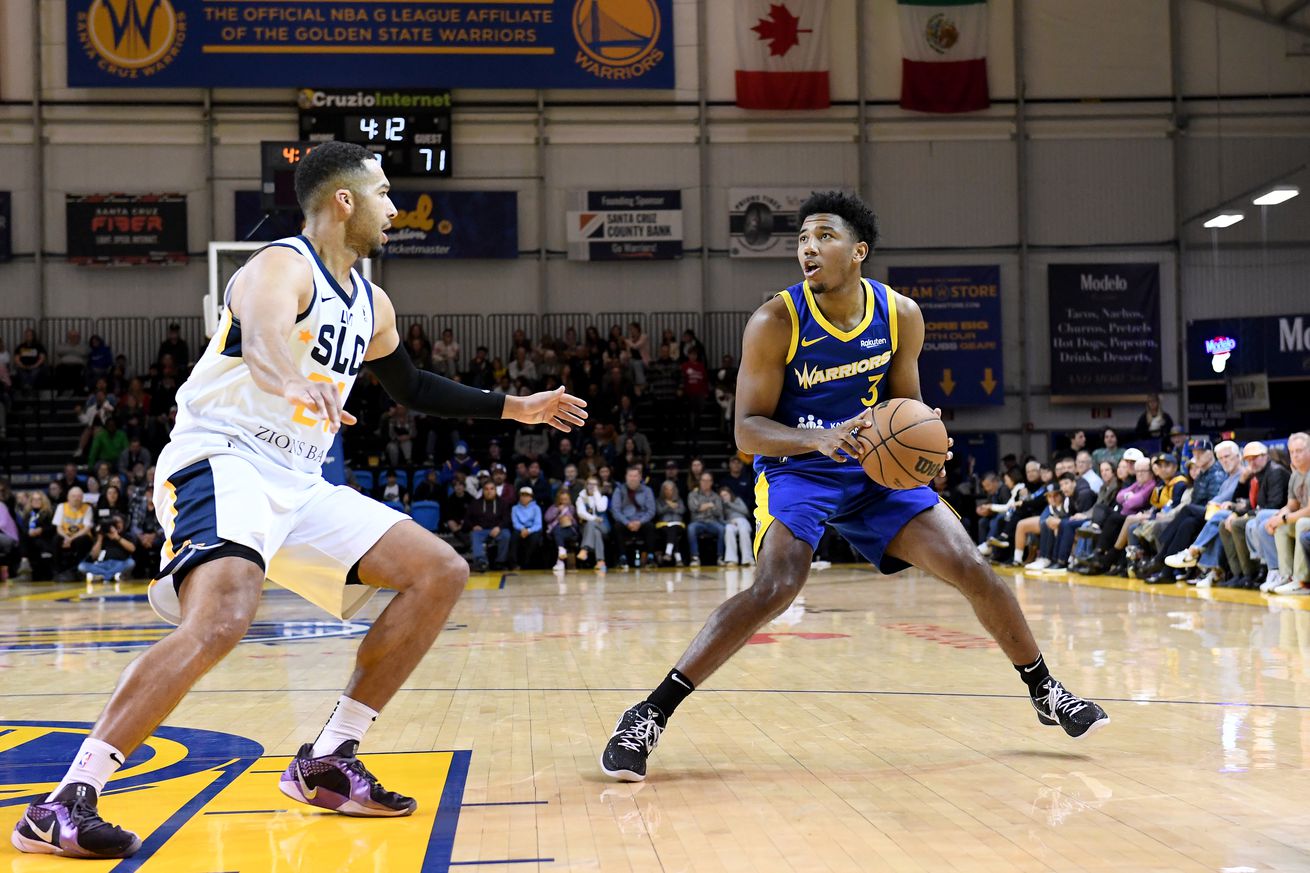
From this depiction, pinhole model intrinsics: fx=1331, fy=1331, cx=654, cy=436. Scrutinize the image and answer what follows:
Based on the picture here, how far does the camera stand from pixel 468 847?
306 cm

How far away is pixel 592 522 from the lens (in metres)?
17.3

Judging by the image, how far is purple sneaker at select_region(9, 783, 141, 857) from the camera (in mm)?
2973

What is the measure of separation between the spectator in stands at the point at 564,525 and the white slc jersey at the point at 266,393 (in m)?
13.9

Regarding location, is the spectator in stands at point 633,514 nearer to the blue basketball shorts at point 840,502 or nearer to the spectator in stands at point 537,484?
the spectator in stands at point 537,484

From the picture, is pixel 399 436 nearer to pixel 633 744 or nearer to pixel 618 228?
pixel 618 228

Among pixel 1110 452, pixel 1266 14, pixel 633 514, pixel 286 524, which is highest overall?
pixel 1266 14

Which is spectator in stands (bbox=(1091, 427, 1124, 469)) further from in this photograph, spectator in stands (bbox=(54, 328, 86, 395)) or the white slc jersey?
spectator in stands (bbox=(54, 328, 86, 395))

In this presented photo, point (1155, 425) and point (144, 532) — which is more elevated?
point (1155, 425)

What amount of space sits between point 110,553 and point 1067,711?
1400 cm

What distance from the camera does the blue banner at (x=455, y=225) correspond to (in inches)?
890

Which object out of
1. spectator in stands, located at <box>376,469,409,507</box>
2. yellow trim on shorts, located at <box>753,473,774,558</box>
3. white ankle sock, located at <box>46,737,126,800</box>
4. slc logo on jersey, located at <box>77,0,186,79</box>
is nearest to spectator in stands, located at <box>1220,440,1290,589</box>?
yellow trim on shorts, located at <box>753,473,774,558</box>

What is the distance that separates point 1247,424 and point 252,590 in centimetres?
2097

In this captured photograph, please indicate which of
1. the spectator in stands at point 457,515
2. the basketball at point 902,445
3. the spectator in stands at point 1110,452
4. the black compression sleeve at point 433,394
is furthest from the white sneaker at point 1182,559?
the black compression sleeve at point 433,394

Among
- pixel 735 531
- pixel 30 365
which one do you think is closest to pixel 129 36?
pixel 30 365
